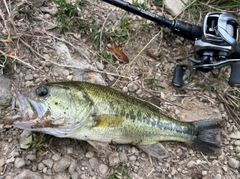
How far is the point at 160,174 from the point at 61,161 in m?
1.21

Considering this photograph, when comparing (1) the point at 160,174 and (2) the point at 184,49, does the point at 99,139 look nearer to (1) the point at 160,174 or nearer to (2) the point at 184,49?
(1) the point at 160,174

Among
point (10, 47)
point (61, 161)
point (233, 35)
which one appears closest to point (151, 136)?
point (61, 161)

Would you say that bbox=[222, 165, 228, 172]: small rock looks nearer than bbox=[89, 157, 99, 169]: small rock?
No

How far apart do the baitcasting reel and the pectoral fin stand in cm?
110

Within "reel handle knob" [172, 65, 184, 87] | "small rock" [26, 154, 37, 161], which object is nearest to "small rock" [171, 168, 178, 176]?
"reel handle knob" [172, 65, 184, 87]

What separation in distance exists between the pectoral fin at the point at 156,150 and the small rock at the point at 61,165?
2.84 feet

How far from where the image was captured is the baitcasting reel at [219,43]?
355cm

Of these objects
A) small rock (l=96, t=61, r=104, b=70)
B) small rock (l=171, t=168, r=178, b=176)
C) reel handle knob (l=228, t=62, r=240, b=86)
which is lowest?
small rock (l=171, t=168, r=178, b=176)

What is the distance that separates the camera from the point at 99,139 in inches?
128

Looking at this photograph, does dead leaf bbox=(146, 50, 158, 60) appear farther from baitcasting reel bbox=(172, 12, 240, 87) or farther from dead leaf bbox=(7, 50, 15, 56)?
dead leaf bbox=(7, 50, 15, 56)

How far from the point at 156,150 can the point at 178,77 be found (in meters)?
1.03

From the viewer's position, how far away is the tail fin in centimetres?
Answer: 367

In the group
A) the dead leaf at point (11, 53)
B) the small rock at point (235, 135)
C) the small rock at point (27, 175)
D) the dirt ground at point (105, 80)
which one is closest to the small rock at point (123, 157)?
the dirt ground at point (105, 80)

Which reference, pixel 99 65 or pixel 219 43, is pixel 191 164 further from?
pixel 99 65
